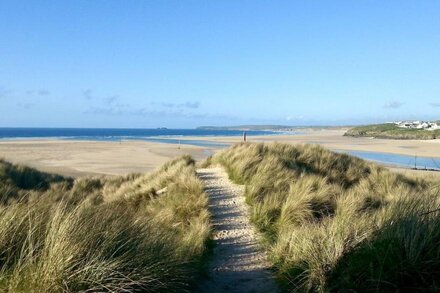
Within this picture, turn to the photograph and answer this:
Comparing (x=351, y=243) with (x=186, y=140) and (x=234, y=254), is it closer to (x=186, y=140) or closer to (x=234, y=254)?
(x=234, y=254)

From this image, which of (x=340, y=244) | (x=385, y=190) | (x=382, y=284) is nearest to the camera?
(x=382, y=284)

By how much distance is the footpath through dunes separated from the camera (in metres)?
5.41

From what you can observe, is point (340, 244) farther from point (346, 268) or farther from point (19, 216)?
point (19, 216)

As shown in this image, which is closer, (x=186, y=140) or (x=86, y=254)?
(x=86, y=254)

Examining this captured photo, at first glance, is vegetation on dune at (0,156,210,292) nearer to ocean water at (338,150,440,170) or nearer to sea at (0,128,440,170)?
sea at (0,128,440,170)

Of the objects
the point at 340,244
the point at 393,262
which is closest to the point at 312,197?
the point at 340,244

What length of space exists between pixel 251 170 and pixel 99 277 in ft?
29.7

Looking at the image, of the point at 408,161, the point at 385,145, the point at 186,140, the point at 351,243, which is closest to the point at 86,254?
the point at 351,243

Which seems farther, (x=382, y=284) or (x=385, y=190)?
(x=385, y=190)

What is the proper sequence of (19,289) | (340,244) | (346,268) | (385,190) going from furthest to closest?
(385,190), (340,244), (346,268), (19,289)

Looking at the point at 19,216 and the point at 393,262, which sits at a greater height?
the point at 19,216

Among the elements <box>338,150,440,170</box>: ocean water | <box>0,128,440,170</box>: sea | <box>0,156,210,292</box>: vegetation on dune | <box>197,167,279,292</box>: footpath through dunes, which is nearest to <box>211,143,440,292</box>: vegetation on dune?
<box>197,167,279,292</box>: footpath through dunes

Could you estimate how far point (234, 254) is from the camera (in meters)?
6.64

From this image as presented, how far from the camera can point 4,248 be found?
4.13 metres
